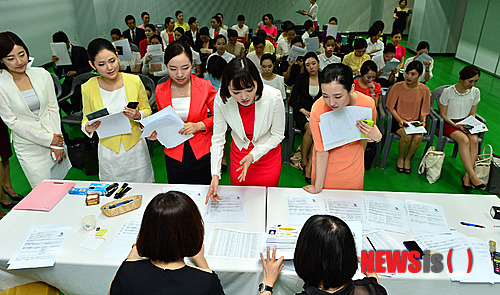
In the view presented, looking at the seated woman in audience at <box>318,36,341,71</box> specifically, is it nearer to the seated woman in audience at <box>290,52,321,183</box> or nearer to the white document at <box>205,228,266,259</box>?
the seated woman in audience at <box>290,52,321,183</box>

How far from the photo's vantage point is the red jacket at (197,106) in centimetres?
257

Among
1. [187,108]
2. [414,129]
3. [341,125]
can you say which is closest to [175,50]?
[187,108]

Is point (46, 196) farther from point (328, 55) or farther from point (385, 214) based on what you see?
point (328, 55)

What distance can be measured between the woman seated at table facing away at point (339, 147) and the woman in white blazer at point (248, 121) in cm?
27

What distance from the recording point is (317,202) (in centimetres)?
234

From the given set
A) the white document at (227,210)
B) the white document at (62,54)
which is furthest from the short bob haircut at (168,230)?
the white document at (62,54)

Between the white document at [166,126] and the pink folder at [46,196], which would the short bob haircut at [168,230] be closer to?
the white document at [166,126]

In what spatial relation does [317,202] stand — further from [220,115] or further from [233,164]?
[220,115]

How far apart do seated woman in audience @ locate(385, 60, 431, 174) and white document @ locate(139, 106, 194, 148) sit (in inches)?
111

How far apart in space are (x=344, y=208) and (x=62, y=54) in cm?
510

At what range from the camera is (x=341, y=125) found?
2.29 m

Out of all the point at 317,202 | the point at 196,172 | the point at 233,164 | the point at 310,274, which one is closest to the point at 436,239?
the point at 317,202

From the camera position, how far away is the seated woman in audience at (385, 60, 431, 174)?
13.7ft

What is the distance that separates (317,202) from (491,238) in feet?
3.33
